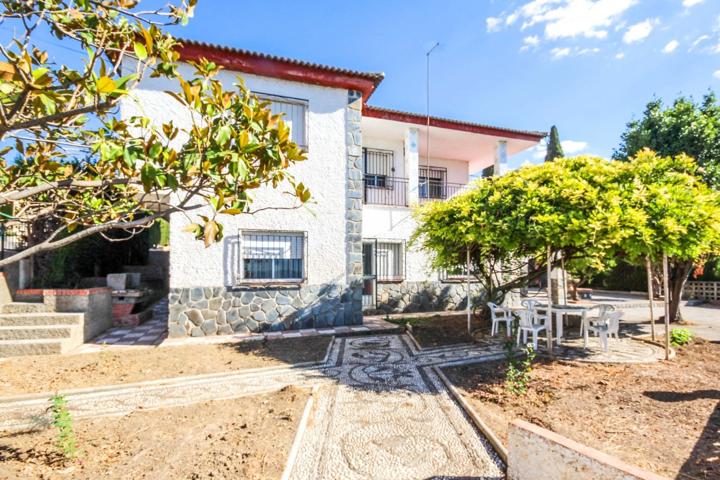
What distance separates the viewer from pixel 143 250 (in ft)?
44.6

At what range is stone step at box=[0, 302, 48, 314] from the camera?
793 cm

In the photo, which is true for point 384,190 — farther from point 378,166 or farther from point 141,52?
point 141,52

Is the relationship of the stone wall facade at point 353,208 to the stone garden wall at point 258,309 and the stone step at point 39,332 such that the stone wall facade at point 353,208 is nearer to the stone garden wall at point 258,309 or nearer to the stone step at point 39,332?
the stone garden wall at point 258,309

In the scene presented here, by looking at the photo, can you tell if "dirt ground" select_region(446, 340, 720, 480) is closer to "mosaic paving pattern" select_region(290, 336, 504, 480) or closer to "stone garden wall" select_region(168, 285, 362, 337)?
"mosaic paving pattern" select_region(290, 336, 504, 480)

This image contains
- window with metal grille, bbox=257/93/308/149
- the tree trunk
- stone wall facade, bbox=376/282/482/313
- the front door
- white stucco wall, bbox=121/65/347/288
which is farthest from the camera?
stone wall facade, bbox=376/282/482/313

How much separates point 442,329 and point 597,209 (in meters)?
5.06

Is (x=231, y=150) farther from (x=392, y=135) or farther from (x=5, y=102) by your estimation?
(x=392, y=135)

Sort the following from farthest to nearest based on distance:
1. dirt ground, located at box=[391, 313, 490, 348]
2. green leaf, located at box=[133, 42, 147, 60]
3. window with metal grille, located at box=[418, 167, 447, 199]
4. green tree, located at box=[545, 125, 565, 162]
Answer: green tree, located at box=[545, 125, 565, 162] → window with metal grille, located at box=[418, 167, 447, 199] → dirt ground, located at box=[391, 313, 490, 348] → green leaf, located at box=[133, 42, 147, 60]

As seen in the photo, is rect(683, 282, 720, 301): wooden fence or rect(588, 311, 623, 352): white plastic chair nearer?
rect(588, 311, 623, 352): white plastic chair

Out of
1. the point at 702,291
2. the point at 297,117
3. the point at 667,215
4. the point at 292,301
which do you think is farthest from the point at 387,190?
the point at 702,291

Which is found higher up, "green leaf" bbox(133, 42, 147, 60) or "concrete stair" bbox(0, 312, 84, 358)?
"green leaf" bbox(133, 42, 147, 60)

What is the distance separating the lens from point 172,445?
347 centimetres

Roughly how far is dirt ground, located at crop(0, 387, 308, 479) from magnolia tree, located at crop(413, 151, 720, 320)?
494 cm

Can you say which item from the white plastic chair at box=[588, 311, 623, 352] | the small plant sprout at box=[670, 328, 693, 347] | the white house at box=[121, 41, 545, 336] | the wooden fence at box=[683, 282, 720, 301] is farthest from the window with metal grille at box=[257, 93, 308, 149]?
the wooden fence at box=[683, 282, 720, 301]
